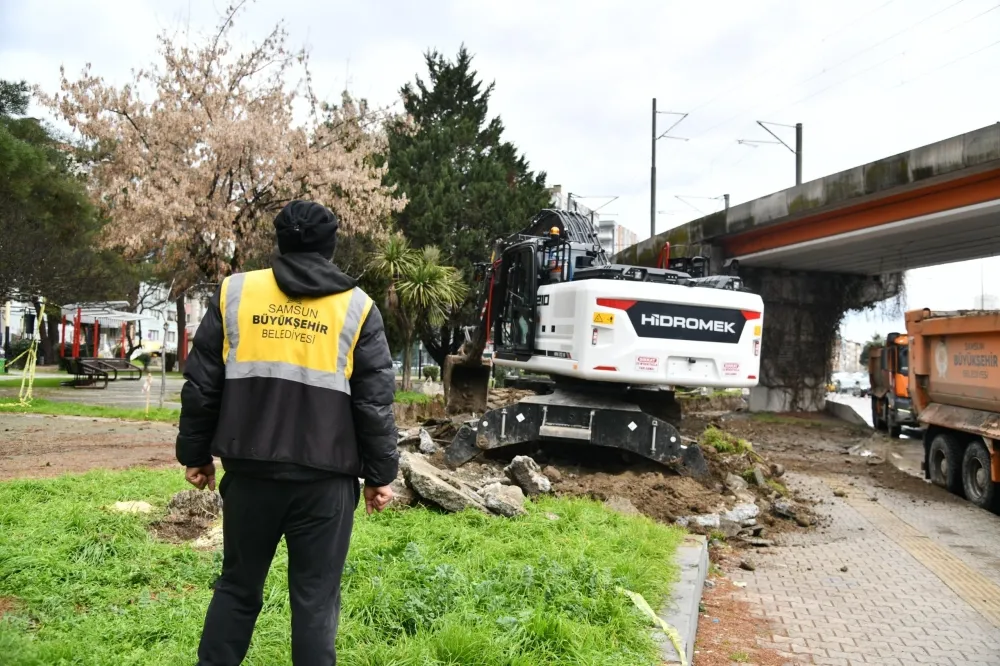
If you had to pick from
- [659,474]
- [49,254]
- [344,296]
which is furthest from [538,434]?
[49,254]

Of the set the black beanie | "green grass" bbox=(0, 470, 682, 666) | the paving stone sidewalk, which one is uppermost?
the black beanie

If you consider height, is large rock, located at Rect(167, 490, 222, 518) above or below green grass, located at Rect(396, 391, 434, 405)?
below

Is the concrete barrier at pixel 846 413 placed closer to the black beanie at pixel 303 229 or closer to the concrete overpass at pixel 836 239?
the concrete overpass at pixel 836 239

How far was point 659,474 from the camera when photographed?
9.57m

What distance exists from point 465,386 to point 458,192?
16261mm

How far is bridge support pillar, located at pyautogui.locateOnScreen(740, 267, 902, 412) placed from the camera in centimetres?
2678

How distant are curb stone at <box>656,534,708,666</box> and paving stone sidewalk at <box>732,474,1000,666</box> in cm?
47

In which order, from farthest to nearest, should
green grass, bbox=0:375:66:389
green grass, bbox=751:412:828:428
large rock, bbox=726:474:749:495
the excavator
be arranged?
1. green grass, bbox=751:412:828:428
2. green grass, bbox=0:375:66:389
3. large rock, bbox=726:474:749:495
4. the excavator

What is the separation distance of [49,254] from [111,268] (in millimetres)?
8530

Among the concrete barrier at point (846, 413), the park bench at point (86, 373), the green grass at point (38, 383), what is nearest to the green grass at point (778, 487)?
the concrete barrier at point (846, 413)

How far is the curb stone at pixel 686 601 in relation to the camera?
4.45m

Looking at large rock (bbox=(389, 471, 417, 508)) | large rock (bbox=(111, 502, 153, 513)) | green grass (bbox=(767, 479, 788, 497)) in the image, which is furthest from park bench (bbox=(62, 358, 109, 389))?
large rock (bbox=(389, 471, 417, 508))

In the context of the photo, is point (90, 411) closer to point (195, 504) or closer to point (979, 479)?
point (195, 504)

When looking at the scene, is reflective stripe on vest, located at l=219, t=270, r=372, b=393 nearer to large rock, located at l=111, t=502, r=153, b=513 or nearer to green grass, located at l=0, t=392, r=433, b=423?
large rock, located at l=111, t=502, r=153, b=513
